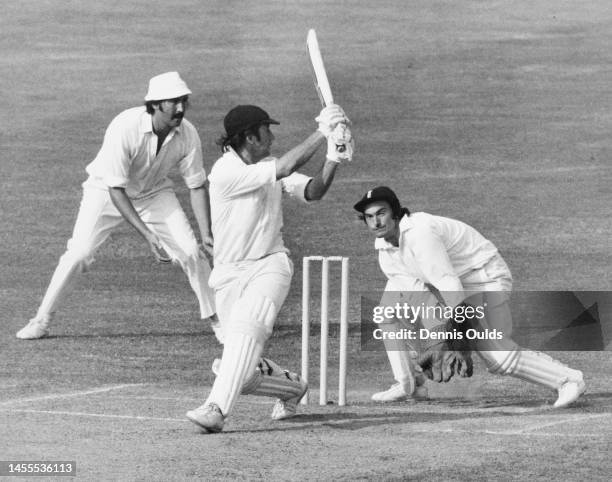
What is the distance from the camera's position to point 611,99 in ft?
79.7

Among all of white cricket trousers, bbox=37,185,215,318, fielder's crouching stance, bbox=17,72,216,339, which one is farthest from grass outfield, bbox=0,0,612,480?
fielder's crouching stance, bbox=17,72,216,339

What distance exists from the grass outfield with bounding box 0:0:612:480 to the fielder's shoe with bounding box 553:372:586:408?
4.0 inches

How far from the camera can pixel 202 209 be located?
11250mm

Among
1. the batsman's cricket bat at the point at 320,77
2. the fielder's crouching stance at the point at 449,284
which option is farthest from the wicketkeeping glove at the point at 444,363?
the batsman's cricket bat at the point at 320,77

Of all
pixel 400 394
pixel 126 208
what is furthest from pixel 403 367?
pixel 126 208

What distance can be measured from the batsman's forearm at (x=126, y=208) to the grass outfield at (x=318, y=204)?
108 centimetres

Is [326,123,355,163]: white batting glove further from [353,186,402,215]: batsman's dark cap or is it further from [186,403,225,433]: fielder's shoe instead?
[186,403,225,433]: fielder's shoe

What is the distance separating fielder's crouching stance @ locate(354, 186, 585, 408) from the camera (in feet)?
30.8

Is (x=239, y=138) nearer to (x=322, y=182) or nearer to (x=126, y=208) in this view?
(x=322, y=182)

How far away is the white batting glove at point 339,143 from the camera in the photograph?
8266 mm

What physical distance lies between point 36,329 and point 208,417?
14.5ft

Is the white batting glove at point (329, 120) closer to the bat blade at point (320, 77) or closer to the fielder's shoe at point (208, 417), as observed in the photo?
the bat blade at point (320, 77)

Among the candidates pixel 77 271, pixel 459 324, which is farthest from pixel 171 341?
pixel 459 324

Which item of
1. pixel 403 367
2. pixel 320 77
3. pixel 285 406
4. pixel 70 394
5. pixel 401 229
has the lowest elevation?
pixel 70 394
